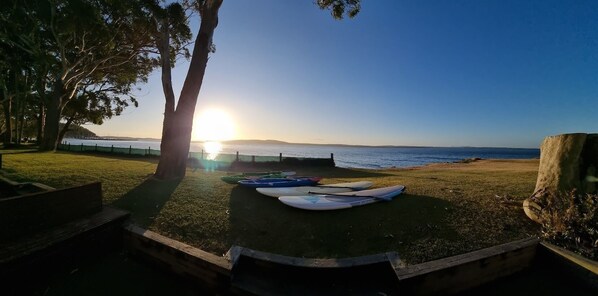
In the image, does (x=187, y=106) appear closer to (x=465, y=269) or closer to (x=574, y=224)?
(x=465, y=269)

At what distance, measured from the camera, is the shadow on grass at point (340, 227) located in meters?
4.98

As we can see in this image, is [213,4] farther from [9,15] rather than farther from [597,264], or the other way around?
[9,15]

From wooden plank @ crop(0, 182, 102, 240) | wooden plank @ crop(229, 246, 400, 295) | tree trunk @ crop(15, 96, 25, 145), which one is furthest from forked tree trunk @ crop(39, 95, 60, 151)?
wooden plank @ crop(229, 246, 400, 295)

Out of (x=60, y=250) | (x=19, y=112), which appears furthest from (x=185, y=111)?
(x=19, y=112)

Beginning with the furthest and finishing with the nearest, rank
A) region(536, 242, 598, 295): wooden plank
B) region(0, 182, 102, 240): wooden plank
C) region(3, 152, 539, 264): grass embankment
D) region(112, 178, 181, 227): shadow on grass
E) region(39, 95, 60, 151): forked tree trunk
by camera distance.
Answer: region(39, 95, 60, 151): forked tree trunk
region(112, 178, 181, 227): shadow on grass
region(3, 152, 539, 264): grass embankment
region(0, 182, 102, 240): wooden plank
region(536, 242, 598, 295): wooden plank

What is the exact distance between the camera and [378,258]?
442 centimetres

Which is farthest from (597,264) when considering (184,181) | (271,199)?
(184,181)

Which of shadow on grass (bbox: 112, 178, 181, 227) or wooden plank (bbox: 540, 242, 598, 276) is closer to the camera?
wooden plank (bbox: 540, 242, 598, 276)

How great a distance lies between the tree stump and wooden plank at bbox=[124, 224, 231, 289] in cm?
626

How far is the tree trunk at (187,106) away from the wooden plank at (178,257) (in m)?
5.17

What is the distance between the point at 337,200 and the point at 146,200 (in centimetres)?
507

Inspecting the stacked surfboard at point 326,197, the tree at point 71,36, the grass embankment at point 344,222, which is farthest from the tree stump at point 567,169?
the tree at point 71,36

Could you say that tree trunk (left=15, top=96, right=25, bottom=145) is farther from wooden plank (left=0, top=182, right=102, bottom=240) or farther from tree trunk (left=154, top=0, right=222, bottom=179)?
wooden plank (left=0, top=182, right=102, bottom=240)

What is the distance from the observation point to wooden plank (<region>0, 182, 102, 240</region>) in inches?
167
